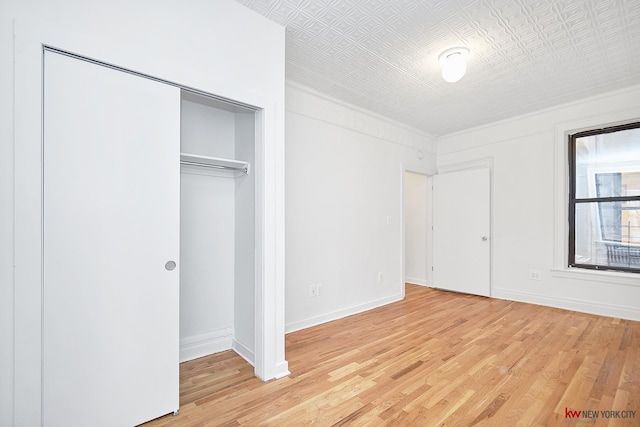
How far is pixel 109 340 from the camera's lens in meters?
1.60

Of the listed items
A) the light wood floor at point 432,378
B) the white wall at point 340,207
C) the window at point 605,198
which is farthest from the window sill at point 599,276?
the white wall at point 340,207

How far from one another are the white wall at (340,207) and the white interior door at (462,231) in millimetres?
990

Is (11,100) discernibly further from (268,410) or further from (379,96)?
(379,96)

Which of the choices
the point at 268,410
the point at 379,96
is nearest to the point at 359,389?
the point at 268,410

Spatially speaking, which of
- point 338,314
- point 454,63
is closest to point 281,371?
point 338,314

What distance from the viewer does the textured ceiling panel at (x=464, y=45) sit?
213cm

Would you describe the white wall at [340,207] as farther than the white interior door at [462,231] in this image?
No

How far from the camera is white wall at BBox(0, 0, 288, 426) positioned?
1318 mm

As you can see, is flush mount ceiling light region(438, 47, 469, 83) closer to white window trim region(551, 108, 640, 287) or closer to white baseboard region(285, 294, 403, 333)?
white window trim region(551, 108, 640, 287)

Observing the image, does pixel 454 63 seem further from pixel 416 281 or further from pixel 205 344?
pixel 416 281

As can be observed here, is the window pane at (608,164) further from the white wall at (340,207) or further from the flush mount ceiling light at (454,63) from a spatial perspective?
the flush mount ceiling light at (454,63)

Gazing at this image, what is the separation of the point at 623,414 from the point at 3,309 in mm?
3324

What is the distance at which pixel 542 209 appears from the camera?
406cm

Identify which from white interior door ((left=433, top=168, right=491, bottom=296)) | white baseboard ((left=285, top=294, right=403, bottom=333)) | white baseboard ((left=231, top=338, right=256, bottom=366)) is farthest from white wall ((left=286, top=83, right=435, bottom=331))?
white interior door ((left=433, top=168, right=491, bottom=296))
